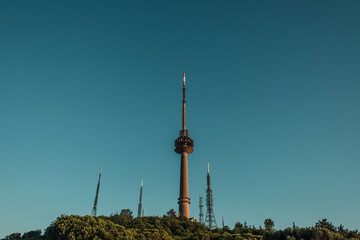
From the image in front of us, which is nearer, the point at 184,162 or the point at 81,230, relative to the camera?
the point at 81,230

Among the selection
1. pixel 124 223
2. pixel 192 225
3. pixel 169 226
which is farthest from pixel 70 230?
pixel 192 225

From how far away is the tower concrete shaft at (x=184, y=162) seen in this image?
8757 centimetres

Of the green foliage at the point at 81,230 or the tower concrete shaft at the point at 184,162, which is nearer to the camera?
the green foliage at the point at 81,230

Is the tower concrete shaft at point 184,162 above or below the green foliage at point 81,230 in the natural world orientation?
above

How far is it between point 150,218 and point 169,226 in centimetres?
646

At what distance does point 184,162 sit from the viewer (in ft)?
315

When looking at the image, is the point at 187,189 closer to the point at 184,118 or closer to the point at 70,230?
the point at 184,118

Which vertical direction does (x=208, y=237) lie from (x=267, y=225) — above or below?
below

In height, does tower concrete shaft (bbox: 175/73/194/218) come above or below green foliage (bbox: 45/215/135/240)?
above

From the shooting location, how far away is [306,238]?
21.1 metres

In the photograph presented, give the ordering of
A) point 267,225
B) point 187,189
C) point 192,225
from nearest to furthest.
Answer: point 192,225, point 267,225, point 187,189

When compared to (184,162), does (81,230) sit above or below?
below

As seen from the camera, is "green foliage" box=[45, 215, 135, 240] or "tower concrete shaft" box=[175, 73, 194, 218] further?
"tower concrete shaft" box=[175, 73, 194, 218]

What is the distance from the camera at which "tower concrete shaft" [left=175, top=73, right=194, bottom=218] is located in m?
87.6
